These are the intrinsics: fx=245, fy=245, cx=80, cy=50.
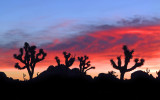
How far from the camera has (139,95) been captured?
557 inches

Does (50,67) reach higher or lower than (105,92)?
higher

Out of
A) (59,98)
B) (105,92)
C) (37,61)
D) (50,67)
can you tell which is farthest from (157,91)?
(50,67)

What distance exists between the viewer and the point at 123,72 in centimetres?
2745

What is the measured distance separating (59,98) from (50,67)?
66.0 ft

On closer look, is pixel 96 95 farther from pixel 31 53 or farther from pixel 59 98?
pixel 31 53

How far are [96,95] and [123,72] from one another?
14291 mm

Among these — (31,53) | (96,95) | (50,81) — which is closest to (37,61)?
(31,53)

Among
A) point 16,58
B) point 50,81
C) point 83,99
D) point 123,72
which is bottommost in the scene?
point 83,99

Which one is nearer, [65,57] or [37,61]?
[37,61]

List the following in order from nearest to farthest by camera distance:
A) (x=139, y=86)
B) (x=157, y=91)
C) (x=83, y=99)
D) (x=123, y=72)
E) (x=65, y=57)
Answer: (x=83, y=99)
(x=157, y=91)
(x=139, y=86)
(x=123, y=72)
(x=65, y=57)

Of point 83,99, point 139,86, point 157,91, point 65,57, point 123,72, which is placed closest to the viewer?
point 83,99

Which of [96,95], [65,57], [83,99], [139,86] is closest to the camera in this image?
[83,99]

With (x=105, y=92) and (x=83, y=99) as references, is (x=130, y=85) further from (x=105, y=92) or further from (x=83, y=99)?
(x=83, y=99)

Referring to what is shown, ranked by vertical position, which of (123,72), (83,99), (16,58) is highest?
(16,58)
